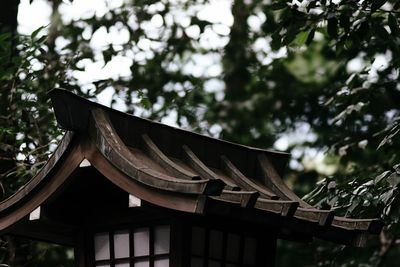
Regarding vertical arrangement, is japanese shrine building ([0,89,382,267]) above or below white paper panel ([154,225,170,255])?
above

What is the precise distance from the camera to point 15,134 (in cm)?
676

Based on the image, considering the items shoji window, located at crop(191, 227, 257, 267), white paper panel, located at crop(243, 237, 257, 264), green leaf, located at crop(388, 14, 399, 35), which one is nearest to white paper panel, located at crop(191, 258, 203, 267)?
shoji window, located at crop(191, 227, 257, 267)

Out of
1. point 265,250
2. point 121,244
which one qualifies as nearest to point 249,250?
point 265,250

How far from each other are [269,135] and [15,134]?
6.04 metres

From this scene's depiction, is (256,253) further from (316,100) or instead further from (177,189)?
(316,100)

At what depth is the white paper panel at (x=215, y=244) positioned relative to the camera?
468 centimetres

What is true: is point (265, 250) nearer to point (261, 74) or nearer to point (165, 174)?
point (165, 174)

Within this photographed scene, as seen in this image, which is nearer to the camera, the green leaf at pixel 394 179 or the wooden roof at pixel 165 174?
the wooden roof at pixel 165 174

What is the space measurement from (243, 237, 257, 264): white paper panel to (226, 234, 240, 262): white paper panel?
57 mm

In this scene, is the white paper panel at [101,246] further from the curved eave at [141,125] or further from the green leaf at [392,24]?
the green leaf at [392,24]

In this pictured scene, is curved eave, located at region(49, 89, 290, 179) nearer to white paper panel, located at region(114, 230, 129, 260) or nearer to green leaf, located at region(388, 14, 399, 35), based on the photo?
white paper panel, located at region(114, 230, 129, 260)

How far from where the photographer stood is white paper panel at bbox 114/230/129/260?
4726 mm

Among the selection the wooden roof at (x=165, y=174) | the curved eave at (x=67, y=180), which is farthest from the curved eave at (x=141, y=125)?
the curved eave at (x=67, y=180)

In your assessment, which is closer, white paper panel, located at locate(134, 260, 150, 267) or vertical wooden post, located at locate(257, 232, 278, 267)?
white paper panel, located at locate(134, 260, 150, 267)
